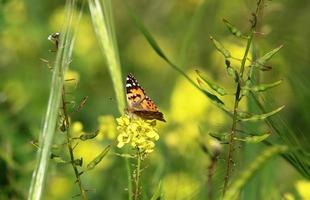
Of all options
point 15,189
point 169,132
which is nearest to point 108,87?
point 169,132

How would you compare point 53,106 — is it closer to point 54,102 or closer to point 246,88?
point 54,102

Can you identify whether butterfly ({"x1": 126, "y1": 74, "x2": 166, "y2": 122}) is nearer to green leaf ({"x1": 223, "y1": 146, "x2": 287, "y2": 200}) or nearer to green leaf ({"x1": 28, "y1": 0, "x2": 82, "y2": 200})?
green leaf ({"x1": 28, "y1": 0, "x2": 82, "y2": 200})

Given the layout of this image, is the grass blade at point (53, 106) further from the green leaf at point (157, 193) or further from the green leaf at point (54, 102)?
the green leaf at point (157, 193)

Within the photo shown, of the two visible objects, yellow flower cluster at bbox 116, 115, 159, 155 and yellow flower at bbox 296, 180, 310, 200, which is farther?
yellow flower at bbox 296, 180, 310, 200

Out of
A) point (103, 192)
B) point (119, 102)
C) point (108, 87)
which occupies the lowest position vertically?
point (103, 192)

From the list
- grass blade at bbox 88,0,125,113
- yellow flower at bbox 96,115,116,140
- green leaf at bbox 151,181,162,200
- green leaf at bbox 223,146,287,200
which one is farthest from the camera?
yellow flower at bbox 96,115,116,140

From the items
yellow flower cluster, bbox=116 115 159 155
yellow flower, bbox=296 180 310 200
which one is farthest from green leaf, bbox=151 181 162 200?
yellow flower, bbox=296 180 310 200

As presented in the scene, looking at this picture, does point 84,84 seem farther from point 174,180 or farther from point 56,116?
point 56,116

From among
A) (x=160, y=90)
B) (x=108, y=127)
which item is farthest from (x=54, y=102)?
(x=160, y=90)
